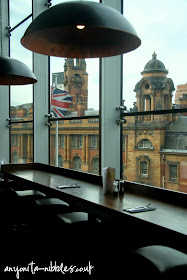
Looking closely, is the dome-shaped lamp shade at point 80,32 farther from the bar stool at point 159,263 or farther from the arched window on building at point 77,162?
the arched window on building at point 77,162

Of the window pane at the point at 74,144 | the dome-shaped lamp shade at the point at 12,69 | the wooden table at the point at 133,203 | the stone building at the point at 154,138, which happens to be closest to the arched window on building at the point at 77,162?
the window pane at the point at 74,144

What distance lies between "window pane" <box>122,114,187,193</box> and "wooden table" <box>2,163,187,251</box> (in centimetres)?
73

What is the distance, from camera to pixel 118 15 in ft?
6.49

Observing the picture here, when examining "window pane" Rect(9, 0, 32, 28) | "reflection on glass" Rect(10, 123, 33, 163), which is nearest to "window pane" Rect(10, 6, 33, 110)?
"window pane" Rect(9, 0, 32, 28)

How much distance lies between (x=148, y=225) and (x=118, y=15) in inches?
51.5

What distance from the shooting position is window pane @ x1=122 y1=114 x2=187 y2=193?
3.66 metres

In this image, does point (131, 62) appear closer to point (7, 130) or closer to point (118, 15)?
point (118, 15)

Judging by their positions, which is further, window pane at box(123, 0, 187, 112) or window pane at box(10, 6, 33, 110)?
window pane at box(10, 6, 33, 110)

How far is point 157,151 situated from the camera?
402cm

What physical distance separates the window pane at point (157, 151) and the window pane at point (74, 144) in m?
0.58

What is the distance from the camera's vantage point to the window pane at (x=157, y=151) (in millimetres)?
3660

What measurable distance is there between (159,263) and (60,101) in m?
4.75

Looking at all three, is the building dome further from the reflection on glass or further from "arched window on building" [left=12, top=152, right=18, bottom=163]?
"arched window on building" [left=12, top=152, right=18, bottom=163]

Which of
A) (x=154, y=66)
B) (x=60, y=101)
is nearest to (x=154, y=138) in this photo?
(x=154, y=66)
